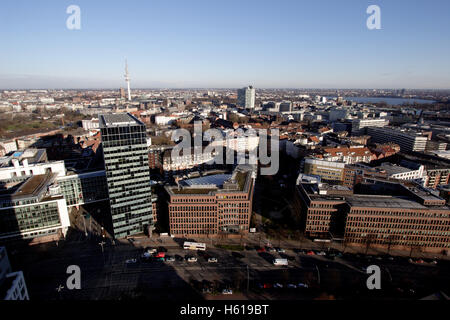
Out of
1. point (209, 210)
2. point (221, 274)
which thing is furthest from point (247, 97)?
point (221, 274)

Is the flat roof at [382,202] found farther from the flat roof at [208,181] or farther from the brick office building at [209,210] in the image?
the flat roof at [208,181]

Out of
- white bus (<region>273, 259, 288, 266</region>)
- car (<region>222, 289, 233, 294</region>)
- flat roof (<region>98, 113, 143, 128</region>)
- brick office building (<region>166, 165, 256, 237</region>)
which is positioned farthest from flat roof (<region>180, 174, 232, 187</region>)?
car (<region>222, 289, 233, 294</region>)

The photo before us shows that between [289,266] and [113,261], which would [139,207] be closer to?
[113,261]

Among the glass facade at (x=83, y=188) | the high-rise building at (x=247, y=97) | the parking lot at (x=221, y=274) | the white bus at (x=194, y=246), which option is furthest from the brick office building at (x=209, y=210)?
the high-rise building at (x=247, y=97)

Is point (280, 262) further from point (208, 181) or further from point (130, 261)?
point (130, 261)
